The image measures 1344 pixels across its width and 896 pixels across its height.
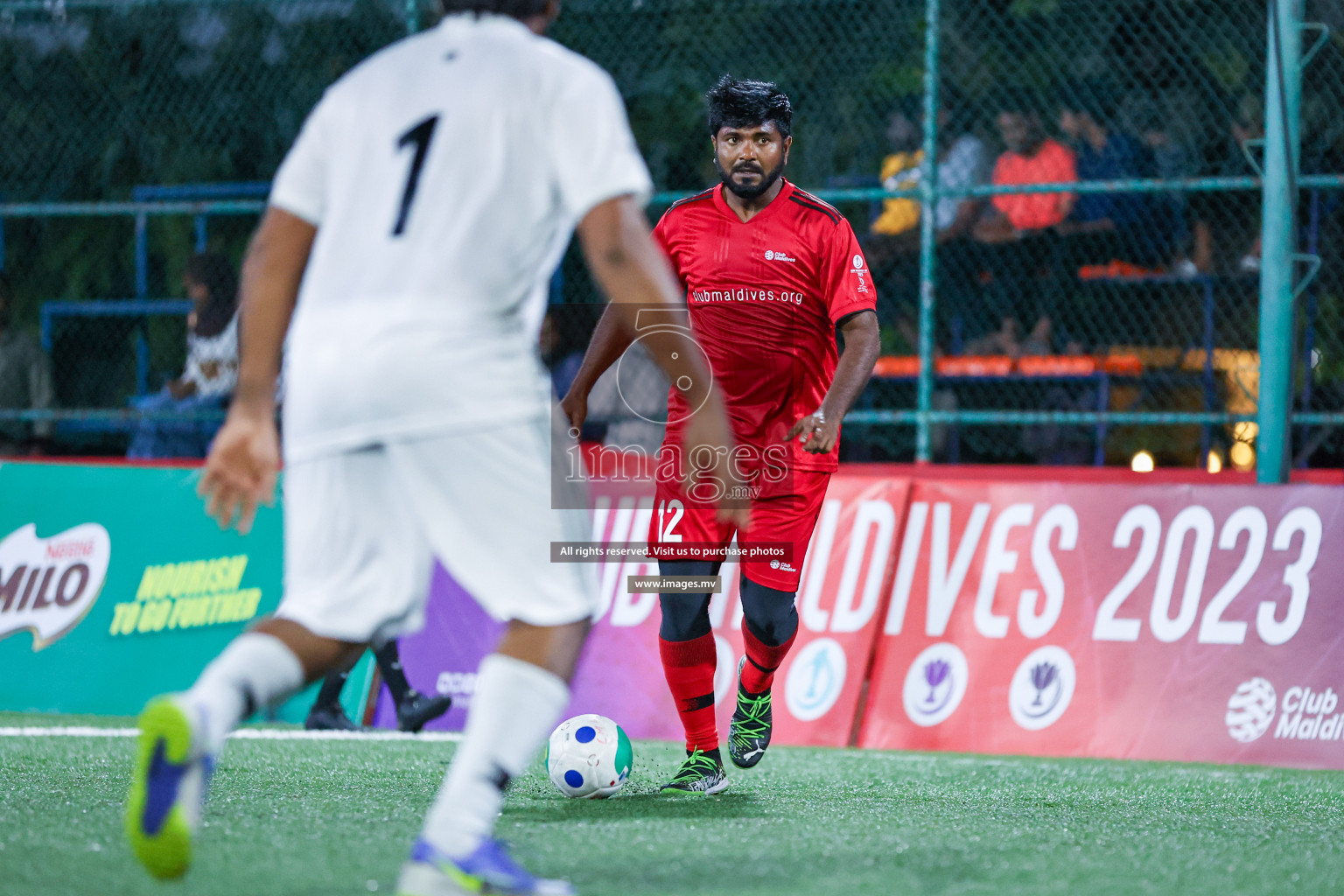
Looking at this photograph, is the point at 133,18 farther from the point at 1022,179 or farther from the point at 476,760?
the point at 476,760

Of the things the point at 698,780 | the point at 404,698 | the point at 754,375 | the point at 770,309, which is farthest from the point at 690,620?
the point at 404,698

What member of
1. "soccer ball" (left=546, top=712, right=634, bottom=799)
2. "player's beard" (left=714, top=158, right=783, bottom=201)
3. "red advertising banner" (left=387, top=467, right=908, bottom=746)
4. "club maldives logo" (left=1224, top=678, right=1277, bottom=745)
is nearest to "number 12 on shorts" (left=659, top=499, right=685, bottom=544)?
"soccer ball" (left=546, top=712, right=634, bottom=799)

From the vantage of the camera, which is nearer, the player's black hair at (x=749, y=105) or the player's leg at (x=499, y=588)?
the player's leg at (x=499, y=588)

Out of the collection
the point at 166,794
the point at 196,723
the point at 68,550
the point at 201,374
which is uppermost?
the point at 201,374

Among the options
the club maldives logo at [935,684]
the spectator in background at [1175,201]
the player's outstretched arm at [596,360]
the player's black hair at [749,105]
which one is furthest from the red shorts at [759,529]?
the spectator in background at [1175,201]

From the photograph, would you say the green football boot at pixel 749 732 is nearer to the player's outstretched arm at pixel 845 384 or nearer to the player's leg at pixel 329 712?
the player's outstretched arm at pixel 845 384

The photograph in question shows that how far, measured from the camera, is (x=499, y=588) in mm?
3271

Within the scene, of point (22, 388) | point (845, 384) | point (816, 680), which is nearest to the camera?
point (845, 384)

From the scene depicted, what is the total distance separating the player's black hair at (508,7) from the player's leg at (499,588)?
34.0 inches

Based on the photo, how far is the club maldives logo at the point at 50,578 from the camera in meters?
8.50

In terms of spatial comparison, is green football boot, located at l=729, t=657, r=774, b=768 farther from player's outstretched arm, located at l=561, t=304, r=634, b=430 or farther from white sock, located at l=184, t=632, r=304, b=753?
white sock, located at l=184, t=632, r=304, b=753

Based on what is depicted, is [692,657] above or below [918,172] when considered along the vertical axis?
below

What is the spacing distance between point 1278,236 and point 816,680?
9.77 feet

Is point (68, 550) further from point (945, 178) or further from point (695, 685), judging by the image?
point (945, 178)
